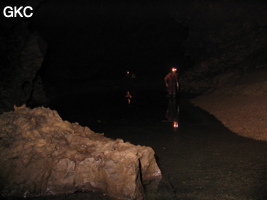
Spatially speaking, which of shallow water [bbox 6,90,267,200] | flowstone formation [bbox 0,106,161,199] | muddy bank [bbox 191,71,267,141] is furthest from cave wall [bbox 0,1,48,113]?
muddy bank [bbox 191,71,267,141]

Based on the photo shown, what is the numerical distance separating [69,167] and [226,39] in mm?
17673

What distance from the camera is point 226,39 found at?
19.8 meters

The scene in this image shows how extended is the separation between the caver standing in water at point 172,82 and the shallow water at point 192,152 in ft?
13.0

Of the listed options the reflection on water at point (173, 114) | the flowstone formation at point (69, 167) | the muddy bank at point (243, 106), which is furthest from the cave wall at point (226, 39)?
the flowstone formation at point (69, 167)

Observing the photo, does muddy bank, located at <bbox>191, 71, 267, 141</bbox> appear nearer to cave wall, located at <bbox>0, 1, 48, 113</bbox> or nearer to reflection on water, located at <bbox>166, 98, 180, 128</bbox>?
reflection on water, located at <bbox>166, 98, 180, 128</bbox>

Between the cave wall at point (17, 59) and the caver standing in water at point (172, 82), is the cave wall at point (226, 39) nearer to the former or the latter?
the caver standing in water at point (172, 82)

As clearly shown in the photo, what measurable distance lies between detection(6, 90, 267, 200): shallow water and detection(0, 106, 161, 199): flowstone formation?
0.74ft

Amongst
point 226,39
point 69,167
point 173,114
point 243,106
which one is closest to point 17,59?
point 173,114

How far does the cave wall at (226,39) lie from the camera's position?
1756 centimetres

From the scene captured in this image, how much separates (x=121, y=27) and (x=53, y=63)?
692cm

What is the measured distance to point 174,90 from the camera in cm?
1623

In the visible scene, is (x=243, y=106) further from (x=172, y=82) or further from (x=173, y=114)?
(x=172, y=82)

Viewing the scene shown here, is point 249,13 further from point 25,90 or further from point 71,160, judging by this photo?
point 71,160

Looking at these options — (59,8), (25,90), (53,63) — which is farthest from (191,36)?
(25,90)
